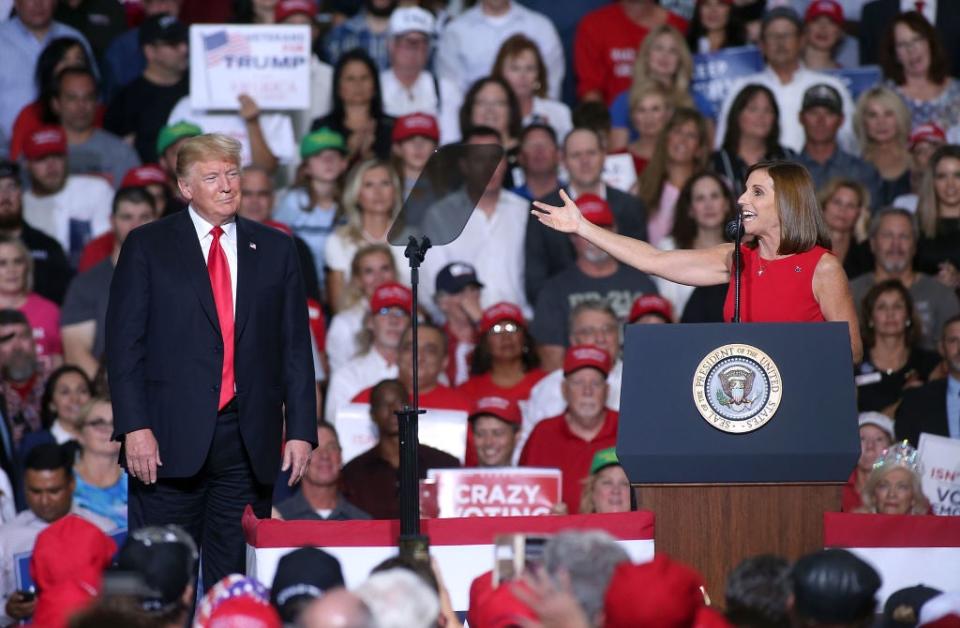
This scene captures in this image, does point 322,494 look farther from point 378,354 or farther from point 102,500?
point 378,354

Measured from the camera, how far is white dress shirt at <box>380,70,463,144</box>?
10703mm

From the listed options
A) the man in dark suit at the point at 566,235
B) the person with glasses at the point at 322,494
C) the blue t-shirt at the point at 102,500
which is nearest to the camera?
the person with glasses at the point at 322,494

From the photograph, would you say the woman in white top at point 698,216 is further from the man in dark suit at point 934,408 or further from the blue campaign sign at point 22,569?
the blue campaign sign at point 22,569

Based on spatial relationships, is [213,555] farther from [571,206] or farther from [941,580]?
[941,580]

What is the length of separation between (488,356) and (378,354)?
591 mm

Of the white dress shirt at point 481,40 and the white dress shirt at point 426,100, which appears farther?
the white dress shirt at point 481,40

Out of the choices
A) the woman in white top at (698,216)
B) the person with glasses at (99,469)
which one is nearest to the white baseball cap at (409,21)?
the woman in white top at (698,216)

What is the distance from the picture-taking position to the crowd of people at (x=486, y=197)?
8.10 meters

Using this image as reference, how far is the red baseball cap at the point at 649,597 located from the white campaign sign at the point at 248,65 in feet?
22.5

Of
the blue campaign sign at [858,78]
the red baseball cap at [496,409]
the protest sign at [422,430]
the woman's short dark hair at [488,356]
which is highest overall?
the blue campaign sign at [858,78]

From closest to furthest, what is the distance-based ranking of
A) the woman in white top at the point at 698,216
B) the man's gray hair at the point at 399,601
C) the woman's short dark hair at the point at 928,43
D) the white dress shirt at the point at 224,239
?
the man's gray hair at the point at 399,601 → the white dress shirt at the point at 224,239 → the woman in white top at the point at 698,216 → the woman's short dark hair at the point at 928,43

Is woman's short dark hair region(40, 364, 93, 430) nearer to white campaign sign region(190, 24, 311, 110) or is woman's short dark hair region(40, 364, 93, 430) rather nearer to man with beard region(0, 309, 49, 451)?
man with beard region(0, 309, 49, 451)

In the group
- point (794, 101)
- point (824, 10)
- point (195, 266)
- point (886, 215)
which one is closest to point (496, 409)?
point (886, 215)

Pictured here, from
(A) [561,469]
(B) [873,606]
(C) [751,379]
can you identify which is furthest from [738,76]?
(B) [873,606]
